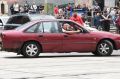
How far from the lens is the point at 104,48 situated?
22578 millimetres

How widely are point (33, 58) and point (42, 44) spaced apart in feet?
2.43

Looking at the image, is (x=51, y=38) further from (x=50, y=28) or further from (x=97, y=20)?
(x=97, y=20)

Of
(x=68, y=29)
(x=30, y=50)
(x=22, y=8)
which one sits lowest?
(x=30, y=50)

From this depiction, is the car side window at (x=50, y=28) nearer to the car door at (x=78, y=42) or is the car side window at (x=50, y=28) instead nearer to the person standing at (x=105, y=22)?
the car door at (x=78, y=42)

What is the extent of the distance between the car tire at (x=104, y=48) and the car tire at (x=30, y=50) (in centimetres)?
232

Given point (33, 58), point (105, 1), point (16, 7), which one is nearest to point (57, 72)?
point (33, 58)

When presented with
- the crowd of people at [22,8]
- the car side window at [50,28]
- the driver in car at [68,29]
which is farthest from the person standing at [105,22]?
the car side window at [50,28]

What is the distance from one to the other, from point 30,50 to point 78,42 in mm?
1840

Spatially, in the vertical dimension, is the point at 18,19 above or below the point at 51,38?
above

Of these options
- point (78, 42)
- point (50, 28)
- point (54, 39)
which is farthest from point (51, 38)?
point (78, 42)

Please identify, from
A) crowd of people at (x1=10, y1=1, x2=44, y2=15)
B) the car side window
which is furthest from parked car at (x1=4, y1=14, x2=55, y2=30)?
crowd of people at (x1=10, y1=1, x2=44, y2=15)

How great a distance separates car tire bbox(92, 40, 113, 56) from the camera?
2252 cm

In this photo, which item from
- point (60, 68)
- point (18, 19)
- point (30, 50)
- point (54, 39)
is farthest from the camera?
point (18, 19)

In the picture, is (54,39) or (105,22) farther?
(105,22)
